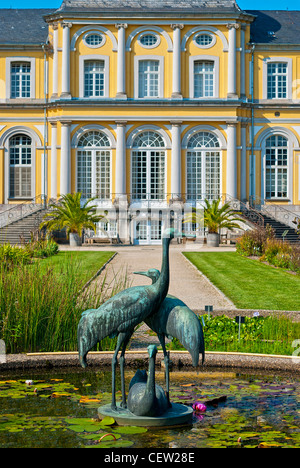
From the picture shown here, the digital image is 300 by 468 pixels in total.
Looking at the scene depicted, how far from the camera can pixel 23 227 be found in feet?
109

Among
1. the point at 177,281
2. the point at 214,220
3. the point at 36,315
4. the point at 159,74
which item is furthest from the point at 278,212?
the point at 36,315

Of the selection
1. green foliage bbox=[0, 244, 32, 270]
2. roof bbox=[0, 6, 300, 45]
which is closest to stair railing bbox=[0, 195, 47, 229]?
roof bbox=[0, 6, 300, 45]

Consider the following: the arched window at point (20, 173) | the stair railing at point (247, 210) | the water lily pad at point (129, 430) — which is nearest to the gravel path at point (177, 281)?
the water lily pad at point (129, 430)

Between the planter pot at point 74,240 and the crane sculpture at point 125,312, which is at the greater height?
the planter pot at point 74,240

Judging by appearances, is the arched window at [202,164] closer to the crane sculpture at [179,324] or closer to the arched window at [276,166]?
the arched window at [276,166]

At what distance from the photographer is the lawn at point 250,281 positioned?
14.8 meters

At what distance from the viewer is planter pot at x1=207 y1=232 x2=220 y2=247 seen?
31.9 meters

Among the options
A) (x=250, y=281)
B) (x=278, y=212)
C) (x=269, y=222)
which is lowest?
(x=250, y=281)

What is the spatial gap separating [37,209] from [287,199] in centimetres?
1260

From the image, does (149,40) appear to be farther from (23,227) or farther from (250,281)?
(250,281)

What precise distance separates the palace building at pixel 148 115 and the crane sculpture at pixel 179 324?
29.1m

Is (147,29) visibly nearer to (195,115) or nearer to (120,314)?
(195,115)

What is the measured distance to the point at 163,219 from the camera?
119 feet

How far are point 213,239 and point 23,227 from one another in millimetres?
8382
